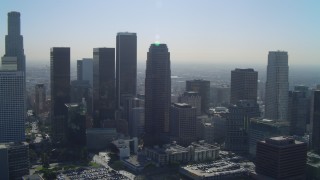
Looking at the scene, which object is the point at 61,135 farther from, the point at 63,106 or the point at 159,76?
the point at 159,76

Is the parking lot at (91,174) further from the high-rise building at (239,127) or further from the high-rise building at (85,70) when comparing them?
the high-rise building at (85,70)

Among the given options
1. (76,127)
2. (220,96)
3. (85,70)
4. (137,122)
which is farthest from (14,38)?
Result: (220,96)

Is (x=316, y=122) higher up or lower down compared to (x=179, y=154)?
higher up

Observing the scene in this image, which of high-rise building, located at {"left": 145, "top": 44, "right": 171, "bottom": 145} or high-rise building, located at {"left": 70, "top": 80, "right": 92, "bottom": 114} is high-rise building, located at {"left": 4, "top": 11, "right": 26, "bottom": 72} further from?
high-rise building, located at {"left": 145, "top": 44, "right": 171, "bottom": 145}

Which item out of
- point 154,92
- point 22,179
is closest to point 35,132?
point 154,92

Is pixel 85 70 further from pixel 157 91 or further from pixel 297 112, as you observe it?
pixel 297 112

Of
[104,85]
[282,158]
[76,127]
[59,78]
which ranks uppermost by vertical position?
[59,78]

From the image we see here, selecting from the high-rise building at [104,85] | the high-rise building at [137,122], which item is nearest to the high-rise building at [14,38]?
the high-rise building at [104,85]

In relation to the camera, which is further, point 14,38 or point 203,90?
point 14,38

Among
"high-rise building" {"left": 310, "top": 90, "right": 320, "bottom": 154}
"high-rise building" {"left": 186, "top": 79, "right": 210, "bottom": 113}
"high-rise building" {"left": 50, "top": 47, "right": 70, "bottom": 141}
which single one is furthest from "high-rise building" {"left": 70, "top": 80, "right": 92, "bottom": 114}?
"high-rise building" {"left": 310, "top": 90, "right": 320, "bottom": 154}
